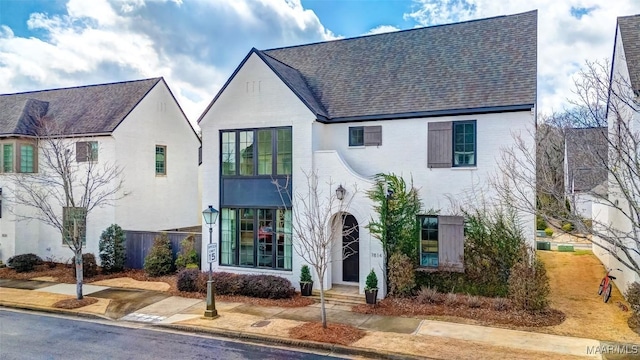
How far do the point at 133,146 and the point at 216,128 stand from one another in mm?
6774

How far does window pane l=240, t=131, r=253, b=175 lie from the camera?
1647 centimetres

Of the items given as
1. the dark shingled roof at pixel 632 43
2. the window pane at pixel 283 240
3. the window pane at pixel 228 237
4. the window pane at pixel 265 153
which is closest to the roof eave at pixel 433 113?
the window pane at pixel 265 153

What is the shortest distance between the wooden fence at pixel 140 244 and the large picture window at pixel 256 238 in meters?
3.42

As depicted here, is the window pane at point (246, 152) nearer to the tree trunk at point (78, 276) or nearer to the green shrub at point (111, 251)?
the tree trunk at point (78, 276)

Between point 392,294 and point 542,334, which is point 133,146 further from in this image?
point 542,334

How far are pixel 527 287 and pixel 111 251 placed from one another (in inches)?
673

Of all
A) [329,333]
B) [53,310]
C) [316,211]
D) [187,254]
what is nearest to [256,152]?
[316,211]

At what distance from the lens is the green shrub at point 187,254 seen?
18109 millimetres

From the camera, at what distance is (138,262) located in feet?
65.6

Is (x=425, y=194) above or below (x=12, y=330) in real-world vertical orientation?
above

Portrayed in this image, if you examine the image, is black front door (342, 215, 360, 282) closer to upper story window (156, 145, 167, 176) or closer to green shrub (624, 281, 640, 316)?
green shrub (624, 281, 640, 316)

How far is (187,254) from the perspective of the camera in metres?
18.2

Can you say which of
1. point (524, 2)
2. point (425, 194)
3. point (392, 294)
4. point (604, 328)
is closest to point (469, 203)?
point (425, 194)

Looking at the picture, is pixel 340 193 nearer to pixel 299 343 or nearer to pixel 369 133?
pixel 369 133
